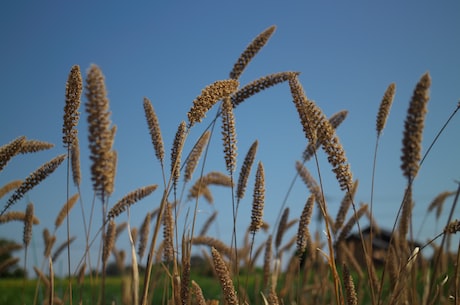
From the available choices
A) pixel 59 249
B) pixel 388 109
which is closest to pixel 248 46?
pixel 388 109

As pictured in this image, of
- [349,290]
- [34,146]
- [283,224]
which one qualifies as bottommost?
[349,290]

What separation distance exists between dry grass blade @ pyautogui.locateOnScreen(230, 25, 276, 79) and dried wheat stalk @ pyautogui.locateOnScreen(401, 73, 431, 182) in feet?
3.64

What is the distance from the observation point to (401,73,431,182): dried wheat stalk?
1.76 meters

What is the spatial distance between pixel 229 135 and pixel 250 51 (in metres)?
0.75

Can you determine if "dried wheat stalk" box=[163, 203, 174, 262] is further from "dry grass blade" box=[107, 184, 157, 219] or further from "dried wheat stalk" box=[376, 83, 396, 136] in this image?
"dried wheat stalk" box=[376, 83, 396, 136]

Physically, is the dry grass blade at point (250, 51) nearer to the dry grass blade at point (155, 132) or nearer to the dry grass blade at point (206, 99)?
the dry grass blade at point (155, 132)

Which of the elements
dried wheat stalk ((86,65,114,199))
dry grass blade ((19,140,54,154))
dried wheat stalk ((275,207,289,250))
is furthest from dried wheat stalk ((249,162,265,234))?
dry grass blade ((19,140,54,154))

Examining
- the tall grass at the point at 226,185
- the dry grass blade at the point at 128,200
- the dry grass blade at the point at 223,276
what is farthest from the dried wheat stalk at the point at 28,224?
the dry grass blade at the point at 223,276

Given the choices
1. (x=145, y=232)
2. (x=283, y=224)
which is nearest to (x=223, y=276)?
(x=145, y=232)

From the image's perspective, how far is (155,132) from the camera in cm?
249

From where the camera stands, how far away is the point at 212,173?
12.9ft

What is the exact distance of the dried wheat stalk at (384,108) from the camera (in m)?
2.41

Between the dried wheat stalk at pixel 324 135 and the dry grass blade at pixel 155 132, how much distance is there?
687 mm

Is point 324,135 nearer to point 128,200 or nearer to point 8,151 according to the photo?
point 128,200
